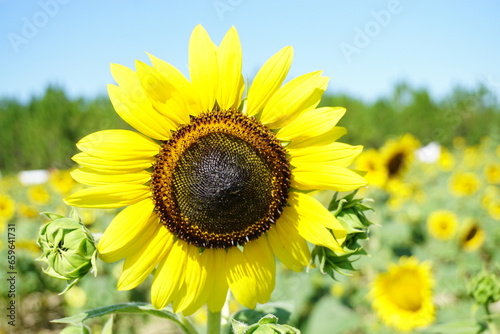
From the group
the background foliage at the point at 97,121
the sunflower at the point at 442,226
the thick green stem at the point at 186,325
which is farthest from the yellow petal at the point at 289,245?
the background foliage at the point at 97,121

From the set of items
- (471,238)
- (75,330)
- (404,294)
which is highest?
(75,330)

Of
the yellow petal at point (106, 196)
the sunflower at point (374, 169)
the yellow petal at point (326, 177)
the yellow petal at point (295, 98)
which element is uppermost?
the yellow petal at point (295, 98)

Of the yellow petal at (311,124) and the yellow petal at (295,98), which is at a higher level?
the yellow petal at (295,98)

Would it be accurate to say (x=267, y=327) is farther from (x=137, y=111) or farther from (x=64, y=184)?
(x=64, y=184)

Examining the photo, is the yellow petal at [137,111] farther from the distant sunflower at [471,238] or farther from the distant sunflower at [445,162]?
the distant sunflower at [445,162]

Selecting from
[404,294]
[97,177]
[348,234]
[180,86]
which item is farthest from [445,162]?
[97,177]
